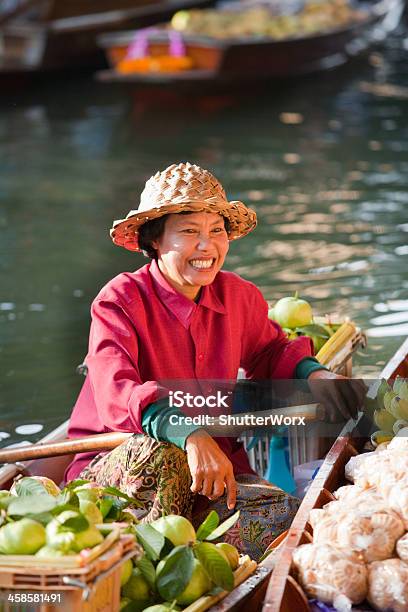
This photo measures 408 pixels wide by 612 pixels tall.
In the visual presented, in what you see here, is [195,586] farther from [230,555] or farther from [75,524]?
[75,524]

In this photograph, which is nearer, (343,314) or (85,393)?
(85,393)

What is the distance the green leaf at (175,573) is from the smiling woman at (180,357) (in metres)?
0.25

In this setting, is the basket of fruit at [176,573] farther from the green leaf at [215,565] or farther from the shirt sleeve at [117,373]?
the shirt sleeve at [117,373]

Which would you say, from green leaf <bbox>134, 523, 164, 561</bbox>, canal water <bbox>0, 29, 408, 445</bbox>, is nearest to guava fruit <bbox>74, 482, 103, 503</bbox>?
green leaf <bbox>134, 523, 164, 561</bbox>

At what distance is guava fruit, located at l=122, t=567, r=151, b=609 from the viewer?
216 centimetres

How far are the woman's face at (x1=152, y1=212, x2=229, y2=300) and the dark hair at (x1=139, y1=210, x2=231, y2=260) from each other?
0.05 ft

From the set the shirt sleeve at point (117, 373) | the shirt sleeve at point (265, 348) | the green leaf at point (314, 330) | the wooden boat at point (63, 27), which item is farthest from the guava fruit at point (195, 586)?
the wooden boat at point (63, 27)

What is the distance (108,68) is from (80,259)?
665 centimetres

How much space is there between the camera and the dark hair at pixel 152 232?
9.21 ft

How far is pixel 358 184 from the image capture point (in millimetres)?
7965

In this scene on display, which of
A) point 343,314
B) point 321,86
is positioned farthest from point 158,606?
point 321,86

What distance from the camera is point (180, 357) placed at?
2.85m

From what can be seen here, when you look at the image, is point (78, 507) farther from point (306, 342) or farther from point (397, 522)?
point (306, 342)

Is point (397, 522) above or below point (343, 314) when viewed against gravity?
above
